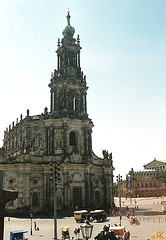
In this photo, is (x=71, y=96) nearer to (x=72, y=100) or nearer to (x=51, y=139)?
(x=72, y=100)

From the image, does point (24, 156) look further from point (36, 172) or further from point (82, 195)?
point (82, 195)

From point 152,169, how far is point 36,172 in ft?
371

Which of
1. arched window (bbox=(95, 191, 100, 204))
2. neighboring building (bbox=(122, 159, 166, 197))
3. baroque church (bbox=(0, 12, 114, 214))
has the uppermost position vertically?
baroque church (bbox=(0, 12, 114, 214))

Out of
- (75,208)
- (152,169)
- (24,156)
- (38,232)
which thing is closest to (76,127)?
(24,156)

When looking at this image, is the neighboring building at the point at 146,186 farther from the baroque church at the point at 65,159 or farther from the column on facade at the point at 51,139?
the column on facade at the point at 51,139

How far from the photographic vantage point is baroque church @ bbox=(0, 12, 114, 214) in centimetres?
4628

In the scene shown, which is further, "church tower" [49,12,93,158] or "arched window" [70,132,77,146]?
"arched window" [70,132,77,146]

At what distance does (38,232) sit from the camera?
29172mm

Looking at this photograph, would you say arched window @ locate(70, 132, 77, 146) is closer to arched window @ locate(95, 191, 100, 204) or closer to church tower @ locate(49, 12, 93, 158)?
church tower @ locate(49, 12, 93, 158)

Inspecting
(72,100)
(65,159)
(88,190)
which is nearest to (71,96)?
(72,100)

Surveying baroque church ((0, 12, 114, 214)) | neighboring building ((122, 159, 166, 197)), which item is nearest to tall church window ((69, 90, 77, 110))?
baroque church ((0, 12, 114, 214))

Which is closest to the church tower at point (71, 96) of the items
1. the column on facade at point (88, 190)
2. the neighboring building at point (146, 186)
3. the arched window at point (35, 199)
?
the column on facade at point (88, 190)

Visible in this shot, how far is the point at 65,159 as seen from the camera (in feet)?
156

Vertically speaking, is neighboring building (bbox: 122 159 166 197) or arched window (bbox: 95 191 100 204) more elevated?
arched window (bbox: 95 191 100 204)
